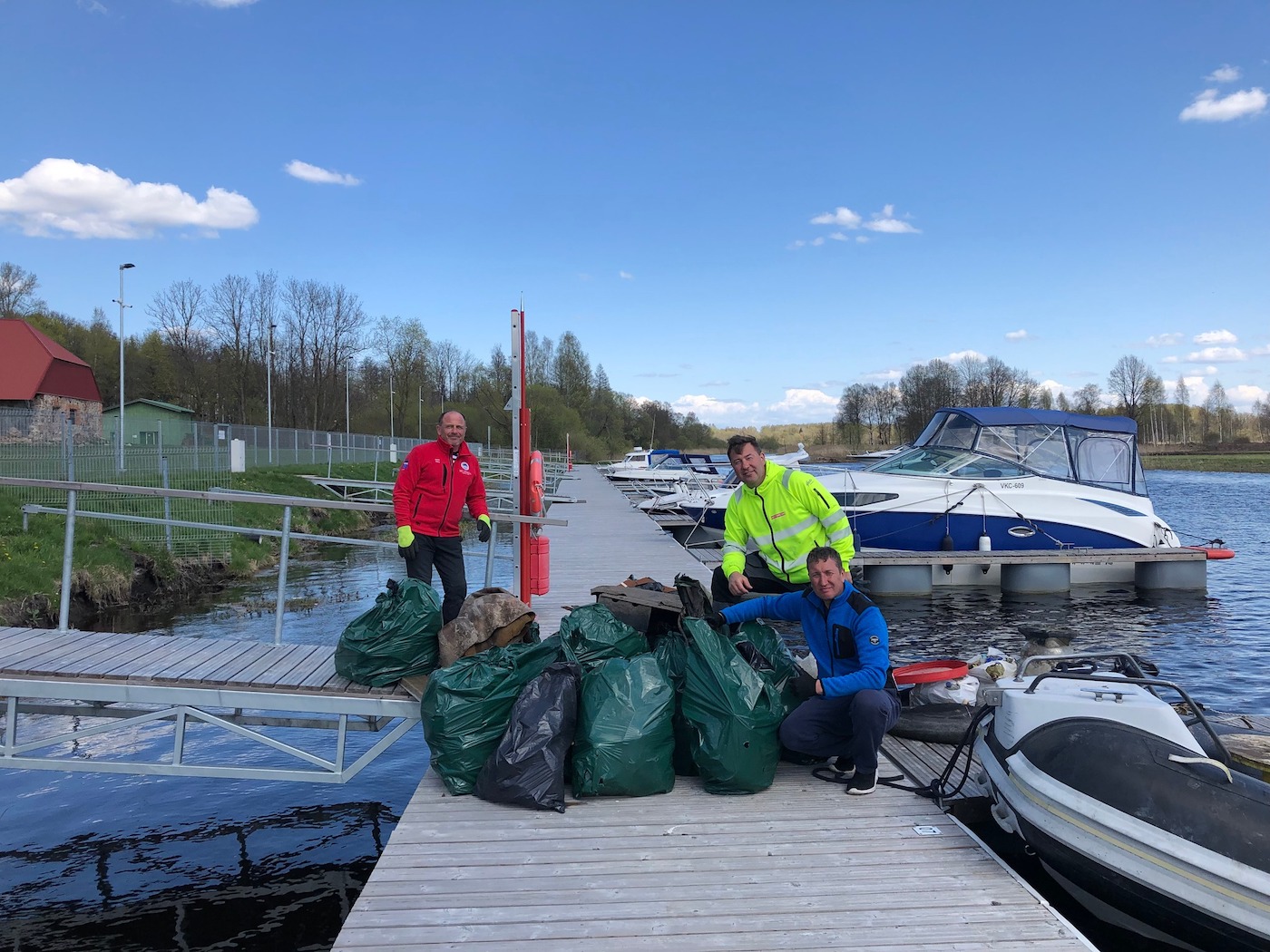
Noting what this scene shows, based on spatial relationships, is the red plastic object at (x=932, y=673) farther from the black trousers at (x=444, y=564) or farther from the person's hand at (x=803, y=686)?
the black trousers at (x=444, y=564)

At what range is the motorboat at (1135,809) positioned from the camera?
2.97m

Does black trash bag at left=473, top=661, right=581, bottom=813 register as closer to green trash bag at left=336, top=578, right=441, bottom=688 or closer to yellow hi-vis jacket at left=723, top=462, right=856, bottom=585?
green trash bag at left=336, top=578, right=441, bottom=688

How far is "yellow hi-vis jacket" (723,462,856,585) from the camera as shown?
5254 mm

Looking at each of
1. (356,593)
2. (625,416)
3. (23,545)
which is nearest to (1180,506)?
(356,593)

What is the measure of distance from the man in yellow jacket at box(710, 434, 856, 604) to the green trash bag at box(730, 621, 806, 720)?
0.42m

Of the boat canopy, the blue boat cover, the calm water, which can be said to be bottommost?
the calm water

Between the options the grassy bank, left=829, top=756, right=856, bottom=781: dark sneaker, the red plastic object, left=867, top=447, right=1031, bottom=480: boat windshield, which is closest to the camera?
left=829, top=756, right=856, bottom=781: dark sneaker

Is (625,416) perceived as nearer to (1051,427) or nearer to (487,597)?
(1051,427)

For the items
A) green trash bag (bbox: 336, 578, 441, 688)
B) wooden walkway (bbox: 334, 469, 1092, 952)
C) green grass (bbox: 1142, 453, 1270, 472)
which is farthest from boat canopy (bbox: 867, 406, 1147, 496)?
green grass (bbox: 1142, 453, 1270, 472)

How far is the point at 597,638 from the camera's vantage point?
4.79 meters

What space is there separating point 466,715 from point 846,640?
6.30ft

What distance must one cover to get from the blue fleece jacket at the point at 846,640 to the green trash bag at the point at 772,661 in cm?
17

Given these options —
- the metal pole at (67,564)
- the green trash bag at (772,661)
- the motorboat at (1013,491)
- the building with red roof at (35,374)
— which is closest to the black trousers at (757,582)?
the green trash bag at (772,661)

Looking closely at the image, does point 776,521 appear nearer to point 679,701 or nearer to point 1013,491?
point 679,701
